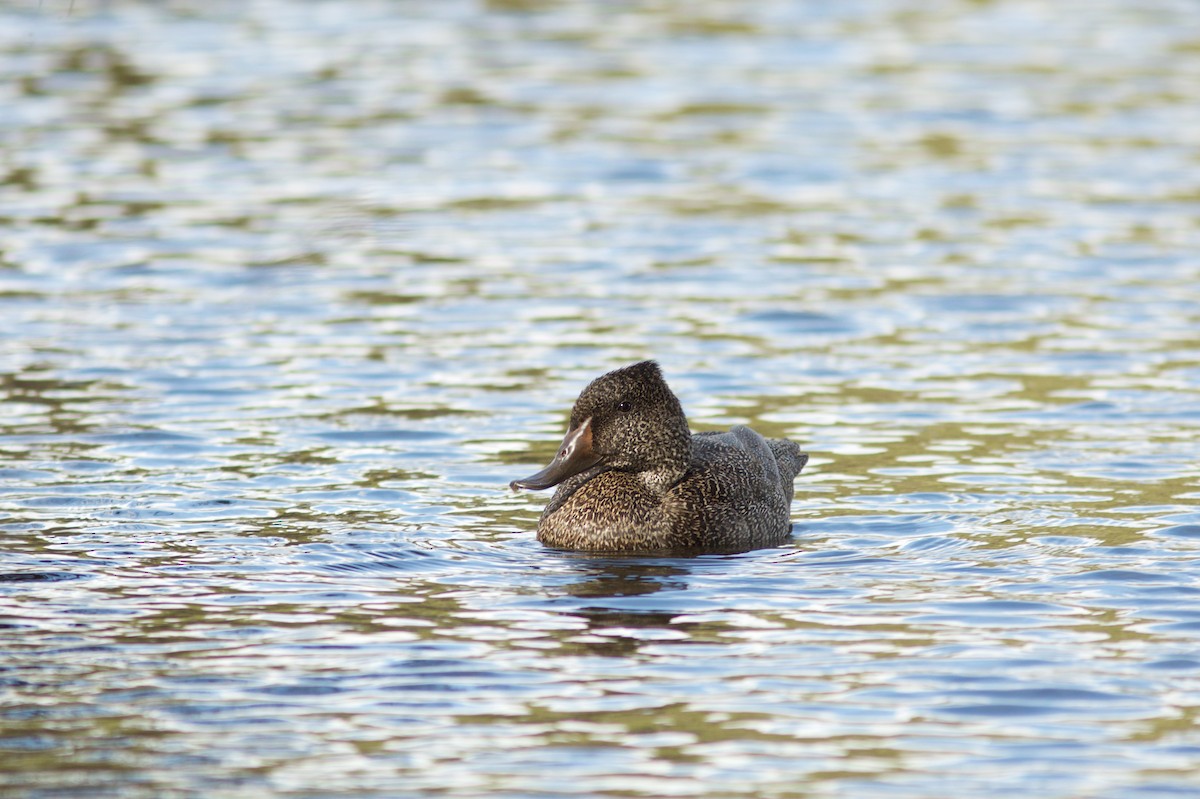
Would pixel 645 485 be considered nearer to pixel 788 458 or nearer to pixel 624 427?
pixel 624 427

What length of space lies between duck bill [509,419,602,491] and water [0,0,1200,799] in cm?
48

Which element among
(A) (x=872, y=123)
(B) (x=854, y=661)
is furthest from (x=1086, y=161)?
(B) (x=854, y=661)

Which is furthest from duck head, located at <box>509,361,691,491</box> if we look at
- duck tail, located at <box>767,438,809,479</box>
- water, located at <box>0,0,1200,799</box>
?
duck tail, located at <box>767,438,809,479</box>

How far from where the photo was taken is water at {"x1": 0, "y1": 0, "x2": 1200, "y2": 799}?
8258 mm

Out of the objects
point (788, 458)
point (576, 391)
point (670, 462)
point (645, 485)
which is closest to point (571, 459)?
point (645, 485)

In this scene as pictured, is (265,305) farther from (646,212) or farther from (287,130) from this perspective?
(287,130)

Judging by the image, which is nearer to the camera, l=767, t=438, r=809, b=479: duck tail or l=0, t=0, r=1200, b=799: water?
l=0, t=0, r=1200, b=799: water

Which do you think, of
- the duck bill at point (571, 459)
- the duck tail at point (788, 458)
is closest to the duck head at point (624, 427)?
the duck bill at point (571, 459)

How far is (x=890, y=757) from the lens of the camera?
7852 mm

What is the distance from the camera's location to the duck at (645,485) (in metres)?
11.3

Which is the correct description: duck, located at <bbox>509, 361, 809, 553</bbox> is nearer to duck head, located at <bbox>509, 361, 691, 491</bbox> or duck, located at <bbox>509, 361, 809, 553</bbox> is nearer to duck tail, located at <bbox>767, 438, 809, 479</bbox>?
duck head, located at <bbox>509, 361, 691, 491</bbox>

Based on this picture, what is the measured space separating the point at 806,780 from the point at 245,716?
91.6 inches

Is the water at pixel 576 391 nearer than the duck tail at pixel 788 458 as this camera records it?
Yes

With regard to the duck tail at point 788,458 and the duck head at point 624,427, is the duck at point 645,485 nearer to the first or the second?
the duck head at point 624,427
